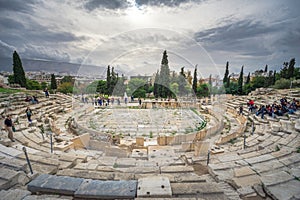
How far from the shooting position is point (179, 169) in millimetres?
4434

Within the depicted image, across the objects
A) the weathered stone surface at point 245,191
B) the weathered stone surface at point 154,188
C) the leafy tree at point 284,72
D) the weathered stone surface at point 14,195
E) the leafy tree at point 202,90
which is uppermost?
the leafy tree at point 284,72

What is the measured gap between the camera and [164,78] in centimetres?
2842

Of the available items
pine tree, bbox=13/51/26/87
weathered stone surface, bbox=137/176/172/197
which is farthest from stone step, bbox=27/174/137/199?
pine tree, bbox=13/51/26/87

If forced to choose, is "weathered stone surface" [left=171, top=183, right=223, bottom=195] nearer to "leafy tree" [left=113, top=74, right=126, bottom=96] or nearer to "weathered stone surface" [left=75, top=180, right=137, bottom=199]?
"weathered stone surface" [left=75, top=180, right=137, bottom=199]

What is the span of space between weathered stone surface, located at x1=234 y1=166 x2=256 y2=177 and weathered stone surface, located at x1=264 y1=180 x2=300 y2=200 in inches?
30.8

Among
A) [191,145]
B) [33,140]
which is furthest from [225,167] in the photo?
[33,140]

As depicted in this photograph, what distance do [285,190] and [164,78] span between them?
25.9 meters

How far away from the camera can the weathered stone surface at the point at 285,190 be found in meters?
3.01

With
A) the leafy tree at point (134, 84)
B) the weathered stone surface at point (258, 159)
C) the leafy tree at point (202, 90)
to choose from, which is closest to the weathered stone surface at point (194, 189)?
the weathered stone surface at point (258, 159)

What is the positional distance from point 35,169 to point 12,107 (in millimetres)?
13680

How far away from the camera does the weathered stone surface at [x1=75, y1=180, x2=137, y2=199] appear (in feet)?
9.28

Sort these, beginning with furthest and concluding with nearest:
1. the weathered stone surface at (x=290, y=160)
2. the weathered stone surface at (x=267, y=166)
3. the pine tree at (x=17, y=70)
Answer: the pine tree at (x=17, y=70), the weathered stone surface at (x=290, y=160), the weathered stone surface at (x=267, y=166)

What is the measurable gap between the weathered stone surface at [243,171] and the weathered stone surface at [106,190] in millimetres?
2853

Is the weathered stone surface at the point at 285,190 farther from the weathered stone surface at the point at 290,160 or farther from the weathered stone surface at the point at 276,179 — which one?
the weathered stone surface at the point at 290,160
